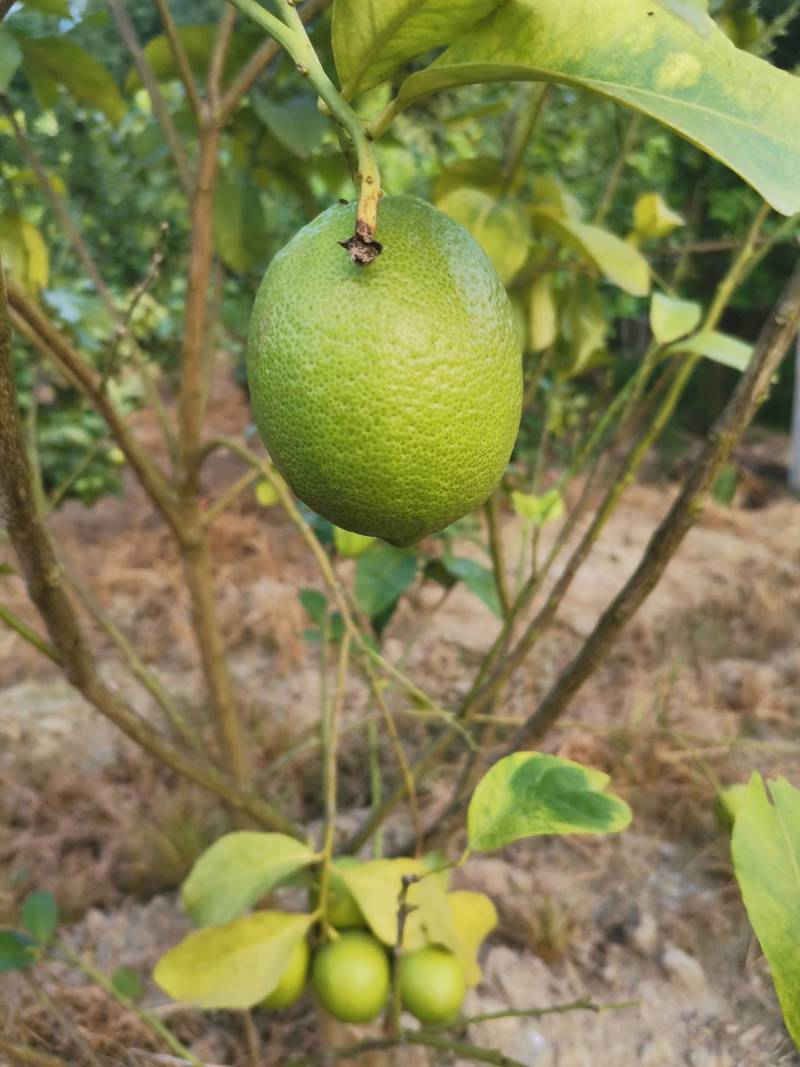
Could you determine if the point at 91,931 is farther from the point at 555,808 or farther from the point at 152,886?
the point at 555,808

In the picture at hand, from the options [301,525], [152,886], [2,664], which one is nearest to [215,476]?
[2,664]

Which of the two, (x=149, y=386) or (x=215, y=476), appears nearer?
A: (x=149, y=386)

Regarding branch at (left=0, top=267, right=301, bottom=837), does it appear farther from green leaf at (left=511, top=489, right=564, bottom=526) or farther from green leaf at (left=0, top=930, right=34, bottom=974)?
green leaf at (left=511, top=489, right=564, bottom=526)

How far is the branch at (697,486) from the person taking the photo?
0.59m

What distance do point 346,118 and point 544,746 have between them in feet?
5.09

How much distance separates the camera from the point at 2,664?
89.4 inches

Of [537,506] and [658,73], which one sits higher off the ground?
[658,73]

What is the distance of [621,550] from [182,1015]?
2.17 meters

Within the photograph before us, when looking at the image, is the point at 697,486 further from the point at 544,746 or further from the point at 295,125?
the point at 544,746

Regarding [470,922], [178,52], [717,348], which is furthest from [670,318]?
[470,922]

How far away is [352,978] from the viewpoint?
79 centimetres

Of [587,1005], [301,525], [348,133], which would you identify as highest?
[348,133]

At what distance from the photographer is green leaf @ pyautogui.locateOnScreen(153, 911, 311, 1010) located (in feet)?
2.39

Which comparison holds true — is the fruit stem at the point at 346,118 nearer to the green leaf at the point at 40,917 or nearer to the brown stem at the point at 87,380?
the brown stem at the point at 87,380
